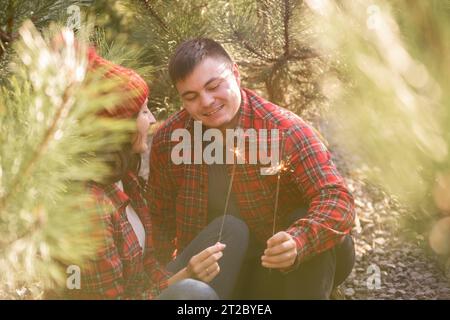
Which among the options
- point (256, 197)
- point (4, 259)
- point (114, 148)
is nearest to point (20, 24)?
point (114, 148)

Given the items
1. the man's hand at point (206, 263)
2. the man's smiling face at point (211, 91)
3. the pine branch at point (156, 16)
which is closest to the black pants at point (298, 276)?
the man's hand at point (206, 263)

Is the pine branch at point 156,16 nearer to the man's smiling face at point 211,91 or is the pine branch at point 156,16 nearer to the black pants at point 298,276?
the man's smiling face at point 211,91

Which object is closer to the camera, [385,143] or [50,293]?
[385,143]

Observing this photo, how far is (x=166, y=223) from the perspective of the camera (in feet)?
4.15

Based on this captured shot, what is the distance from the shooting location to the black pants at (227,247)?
113cm

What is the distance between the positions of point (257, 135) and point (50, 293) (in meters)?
0.49

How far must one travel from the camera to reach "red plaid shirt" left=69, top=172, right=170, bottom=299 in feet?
3.32

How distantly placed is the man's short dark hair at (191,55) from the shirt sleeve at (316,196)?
0.21 meters

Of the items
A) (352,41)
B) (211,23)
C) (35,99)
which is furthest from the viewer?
(211,23)

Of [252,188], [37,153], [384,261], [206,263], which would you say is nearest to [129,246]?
[206,263]

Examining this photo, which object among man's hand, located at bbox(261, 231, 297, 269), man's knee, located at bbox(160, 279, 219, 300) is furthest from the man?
man's knee, located at bbox(160, 279, 219, 300)

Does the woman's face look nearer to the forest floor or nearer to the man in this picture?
the man

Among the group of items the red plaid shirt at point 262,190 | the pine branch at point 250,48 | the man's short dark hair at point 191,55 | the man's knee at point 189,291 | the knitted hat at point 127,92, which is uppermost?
the pine branch at point 250,48

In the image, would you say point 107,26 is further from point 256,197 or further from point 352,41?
point 352,41
